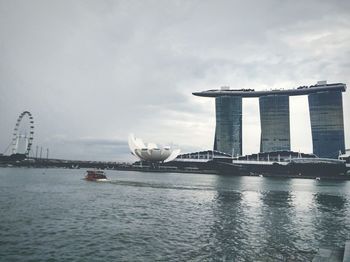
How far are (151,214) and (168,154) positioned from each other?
16102 centimetres

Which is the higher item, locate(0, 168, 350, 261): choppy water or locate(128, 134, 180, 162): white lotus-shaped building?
locate(128, 134, 180, 162): white lotus-shaped building

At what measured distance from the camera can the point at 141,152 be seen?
19275 cm

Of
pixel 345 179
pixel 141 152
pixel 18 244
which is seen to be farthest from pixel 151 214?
pixel 141 152

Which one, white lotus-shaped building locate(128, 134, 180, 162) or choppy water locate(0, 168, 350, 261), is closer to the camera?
choppy water locate(0, 168, 350, 261)

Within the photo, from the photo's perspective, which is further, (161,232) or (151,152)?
(151,152)

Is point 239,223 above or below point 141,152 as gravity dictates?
below

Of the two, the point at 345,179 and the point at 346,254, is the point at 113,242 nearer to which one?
the point at 346,254

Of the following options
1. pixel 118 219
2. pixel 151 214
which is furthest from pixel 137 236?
pixel 151 214

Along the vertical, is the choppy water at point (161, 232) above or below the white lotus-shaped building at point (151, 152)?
below

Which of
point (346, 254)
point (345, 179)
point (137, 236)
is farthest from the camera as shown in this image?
point (345, 179)

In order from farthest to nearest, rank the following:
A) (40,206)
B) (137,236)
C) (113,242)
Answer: (40,206)
(137,236)
(113,242)

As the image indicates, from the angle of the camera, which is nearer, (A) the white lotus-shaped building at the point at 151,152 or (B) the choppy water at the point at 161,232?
(B) the choppy water at the point at 161,232

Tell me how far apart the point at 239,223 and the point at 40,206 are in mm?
23039

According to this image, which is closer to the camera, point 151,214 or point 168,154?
point 151,214
